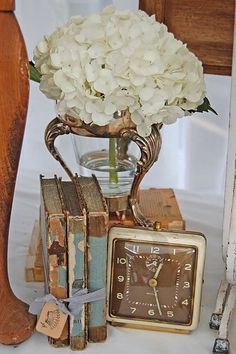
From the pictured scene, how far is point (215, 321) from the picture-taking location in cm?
103

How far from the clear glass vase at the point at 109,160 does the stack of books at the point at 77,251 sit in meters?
0.13

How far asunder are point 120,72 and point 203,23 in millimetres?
372

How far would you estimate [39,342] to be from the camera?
101cm

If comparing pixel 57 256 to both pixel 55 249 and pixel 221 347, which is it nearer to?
pixel 55 249

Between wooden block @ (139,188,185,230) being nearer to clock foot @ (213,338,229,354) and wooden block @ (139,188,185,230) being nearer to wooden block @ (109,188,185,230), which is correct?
wooden block @ (109,188,185,230)

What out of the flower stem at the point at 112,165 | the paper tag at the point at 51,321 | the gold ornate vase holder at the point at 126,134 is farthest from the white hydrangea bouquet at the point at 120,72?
the paper tag at the point at 51,321

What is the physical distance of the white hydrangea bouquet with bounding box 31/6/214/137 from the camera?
0.97 metres

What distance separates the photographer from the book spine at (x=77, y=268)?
95 centimetres

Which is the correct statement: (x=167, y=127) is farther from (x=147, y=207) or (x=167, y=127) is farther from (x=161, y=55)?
(x=161, y=55)

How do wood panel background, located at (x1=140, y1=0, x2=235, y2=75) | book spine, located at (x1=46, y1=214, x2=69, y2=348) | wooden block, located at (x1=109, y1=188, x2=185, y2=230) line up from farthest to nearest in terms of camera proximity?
wood panel background, located at (x1=140, y1=0, x2=235, y2=75) → wooden block, located at (x1=109, y1=188, x2=185, y2=230) → book spine, located at (x1=46, y1=214, x2=69, y2=348)

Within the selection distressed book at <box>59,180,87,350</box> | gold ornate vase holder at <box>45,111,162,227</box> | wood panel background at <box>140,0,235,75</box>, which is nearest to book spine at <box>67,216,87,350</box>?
distressed book at <box>59,180,87,350</box>

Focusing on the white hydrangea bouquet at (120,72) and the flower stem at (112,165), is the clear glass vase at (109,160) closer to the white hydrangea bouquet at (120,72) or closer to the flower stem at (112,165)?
the flower stem at (112,165)

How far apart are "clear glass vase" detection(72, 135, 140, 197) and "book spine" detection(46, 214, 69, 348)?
20 cm

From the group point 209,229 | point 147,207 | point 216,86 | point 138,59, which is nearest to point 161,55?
point 138,59
